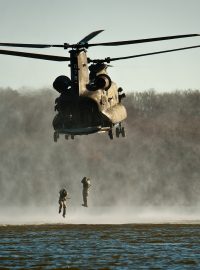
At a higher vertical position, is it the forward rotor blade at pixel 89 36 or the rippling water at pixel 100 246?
the forward rotor blade at pixel 89 36

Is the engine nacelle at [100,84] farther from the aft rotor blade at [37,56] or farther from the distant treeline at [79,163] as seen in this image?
the distant treeline at [79,163]

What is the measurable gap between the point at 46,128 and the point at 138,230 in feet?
167

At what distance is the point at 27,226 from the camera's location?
48.5m

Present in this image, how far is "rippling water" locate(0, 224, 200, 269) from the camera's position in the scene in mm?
29734

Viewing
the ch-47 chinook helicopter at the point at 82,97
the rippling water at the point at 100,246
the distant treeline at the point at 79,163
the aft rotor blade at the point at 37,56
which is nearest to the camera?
the rippling water at the point at 100,246

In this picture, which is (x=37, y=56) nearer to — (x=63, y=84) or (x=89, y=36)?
(x=63, y=84)

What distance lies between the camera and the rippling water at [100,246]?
2973 cm

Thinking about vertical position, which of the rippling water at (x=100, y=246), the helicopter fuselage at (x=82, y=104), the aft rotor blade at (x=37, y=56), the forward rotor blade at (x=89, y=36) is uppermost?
the forward rotor blade at (x=89, y=36)

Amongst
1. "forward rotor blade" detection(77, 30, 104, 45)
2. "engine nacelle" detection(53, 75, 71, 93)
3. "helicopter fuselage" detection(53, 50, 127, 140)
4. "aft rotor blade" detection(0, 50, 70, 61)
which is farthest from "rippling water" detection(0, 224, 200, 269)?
"forward rotor blade" detection(77, 30, 104, 45)

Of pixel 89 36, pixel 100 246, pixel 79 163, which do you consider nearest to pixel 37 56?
pixel 89 36

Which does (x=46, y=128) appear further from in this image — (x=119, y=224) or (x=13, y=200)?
→ (x=119, y=224)

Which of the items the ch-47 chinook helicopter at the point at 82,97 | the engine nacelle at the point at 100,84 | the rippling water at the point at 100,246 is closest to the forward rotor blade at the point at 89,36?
the ch-47 chinook helicopter at the point at 82,97

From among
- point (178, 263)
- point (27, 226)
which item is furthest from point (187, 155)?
point (178, 263)

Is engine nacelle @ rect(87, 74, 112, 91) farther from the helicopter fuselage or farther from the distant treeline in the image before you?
the distant treeline
